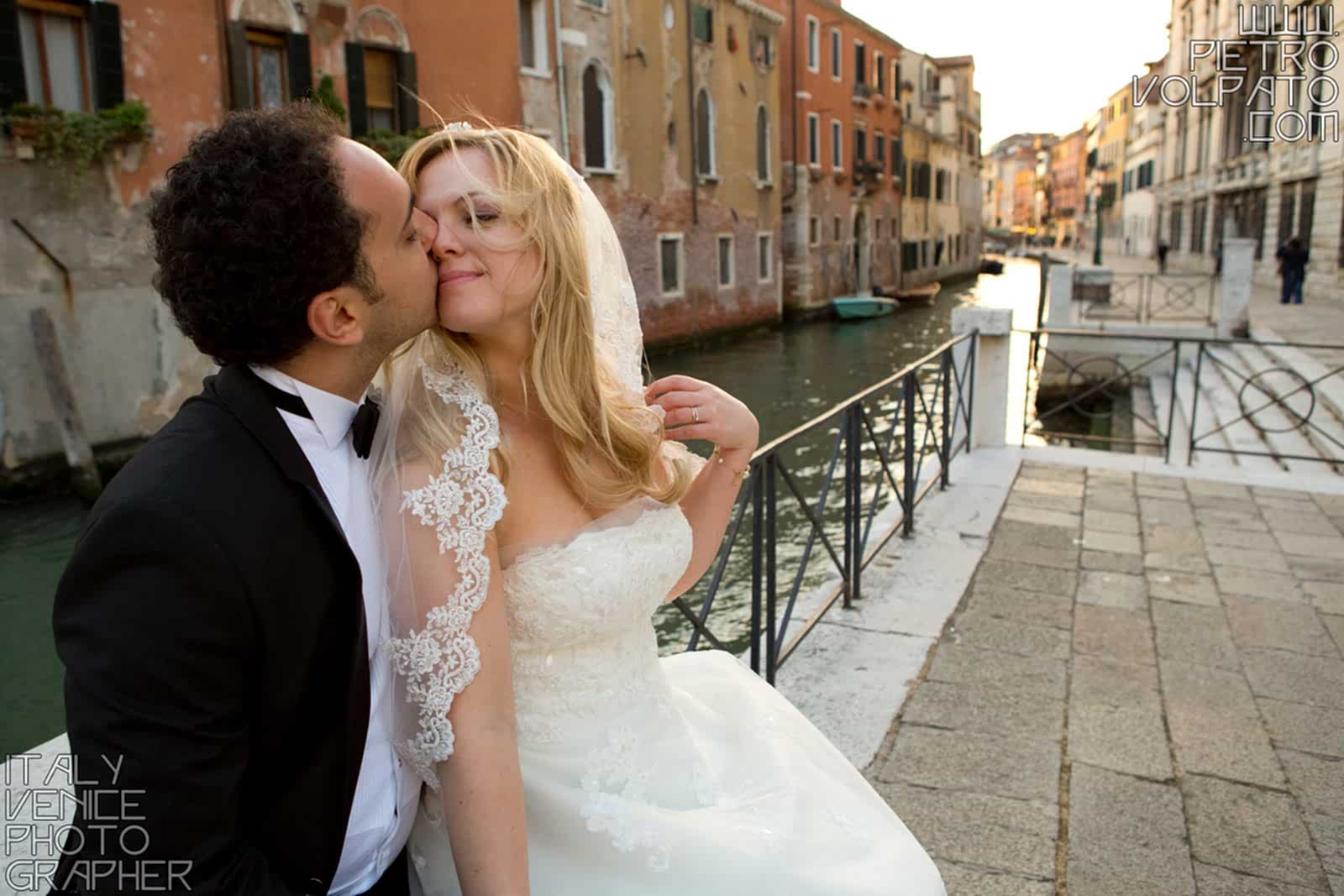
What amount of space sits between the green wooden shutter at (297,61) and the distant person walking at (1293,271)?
1640 cm

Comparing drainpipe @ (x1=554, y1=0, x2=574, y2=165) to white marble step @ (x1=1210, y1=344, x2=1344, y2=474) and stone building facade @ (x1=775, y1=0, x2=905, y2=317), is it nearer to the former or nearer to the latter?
white marble step @ (x1=1210, y1=344, x2=1344, y2=474)

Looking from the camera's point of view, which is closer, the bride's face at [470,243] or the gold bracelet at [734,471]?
the bride's face at [470,243]

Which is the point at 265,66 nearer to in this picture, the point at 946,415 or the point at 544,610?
the point at 946,415

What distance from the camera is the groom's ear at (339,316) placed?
1057 mm

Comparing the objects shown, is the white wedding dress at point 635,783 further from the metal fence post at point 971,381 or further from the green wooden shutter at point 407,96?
the green wooden shutter at point 407,96

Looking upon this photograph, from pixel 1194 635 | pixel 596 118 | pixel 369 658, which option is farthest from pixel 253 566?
pixel 596 118

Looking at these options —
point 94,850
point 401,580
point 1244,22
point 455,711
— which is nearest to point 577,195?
point 401,580

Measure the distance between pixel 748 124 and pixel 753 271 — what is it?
3.61 m

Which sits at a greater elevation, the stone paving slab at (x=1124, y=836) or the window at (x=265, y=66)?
the window at (x=265, y=66)

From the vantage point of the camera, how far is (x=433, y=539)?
120cm

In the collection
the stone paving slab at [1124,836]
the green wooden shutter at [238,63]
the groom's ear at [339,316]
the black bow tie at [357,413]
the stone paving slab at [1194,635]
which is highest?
the green wooden shutter at [238,63]

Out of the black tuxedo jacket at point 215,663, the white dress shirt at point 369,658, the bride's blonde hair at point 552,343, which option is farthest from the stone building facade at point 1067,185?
the black tuxedo jacket at point 215,663

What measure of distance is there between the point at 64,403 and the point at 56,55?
3396mm

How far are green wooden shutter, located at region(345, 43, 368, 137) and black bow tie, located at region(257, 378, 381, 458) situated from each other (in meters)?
11.6
